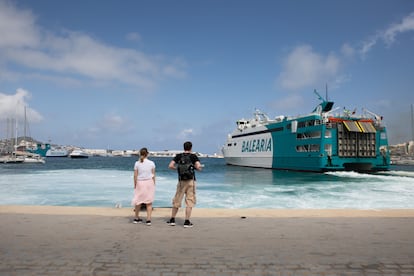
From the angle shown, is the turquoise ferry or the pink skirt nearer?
the pink skirt

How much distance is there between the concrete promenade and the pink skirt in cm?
45

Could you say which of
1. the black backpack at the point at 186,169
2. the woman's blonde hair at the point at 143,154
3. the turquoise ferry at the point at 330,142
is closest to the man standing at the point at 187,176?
the black backpack at the point at 186,169

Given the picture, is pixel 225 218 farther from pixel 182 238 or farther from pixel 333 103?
pixel 333 103

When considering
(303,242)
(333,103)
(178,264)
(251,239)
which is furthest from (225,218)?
(333,103)

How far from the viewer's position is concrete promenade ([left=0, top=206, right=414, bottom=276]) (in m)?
3.40

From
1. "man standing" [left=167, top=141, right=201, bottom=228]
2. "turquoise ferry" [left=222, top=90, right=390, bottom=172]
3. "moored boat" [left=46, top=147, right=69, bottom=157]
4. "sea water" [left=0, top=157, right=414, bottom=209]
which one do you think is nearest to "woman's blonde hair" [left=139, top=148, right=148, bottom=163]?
"man standing" [left=167, top=141, right=201, bottom=228]

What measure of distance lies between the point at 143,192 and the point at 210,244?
2362mm

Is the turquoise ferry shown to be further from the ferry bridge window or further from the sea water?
the sea water

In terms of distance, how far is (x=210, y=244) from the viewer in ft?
14.2

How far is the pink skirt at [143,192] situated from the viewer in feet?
20.1

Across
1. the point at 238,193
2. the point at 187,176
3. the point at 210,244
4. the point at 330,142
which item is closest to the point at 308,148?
the point at 330,142

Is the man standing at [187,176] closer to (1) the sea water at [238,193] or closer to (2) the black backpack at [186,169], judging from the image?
(2) the black backpack at [186,169]

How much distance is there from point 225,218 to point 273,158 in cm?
4070

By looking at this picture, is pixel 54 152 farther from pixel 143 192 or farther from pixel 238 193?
pixel 143 192
